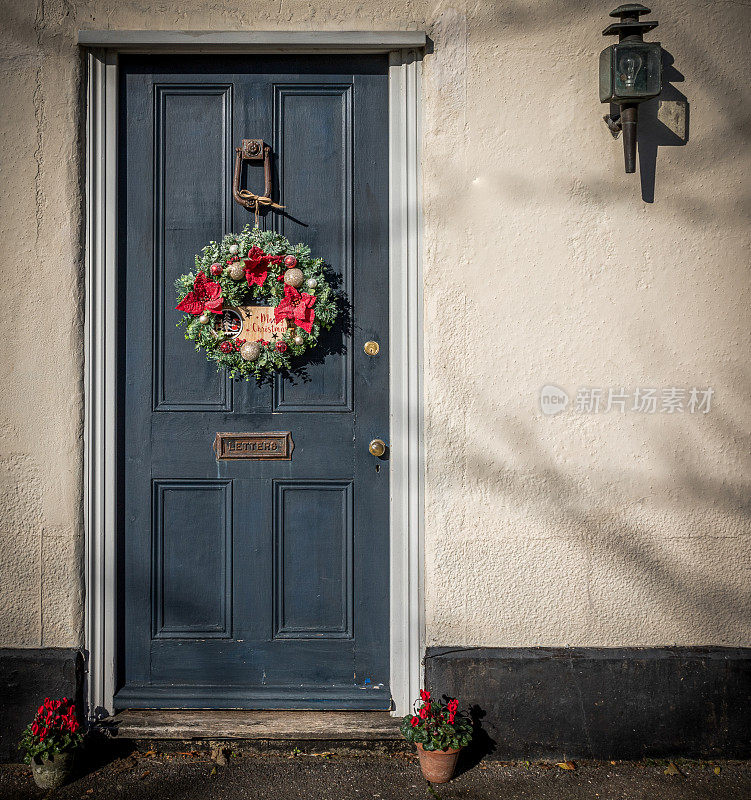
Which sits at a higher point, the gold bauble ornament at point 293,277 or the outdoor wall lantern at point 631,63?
the outdoor wall lantern at point 631,63

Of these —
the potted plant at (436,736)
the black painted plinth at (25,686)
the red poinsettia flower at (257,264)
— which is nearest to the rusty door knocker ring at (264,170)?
the red poinsettia flower at (257,264)

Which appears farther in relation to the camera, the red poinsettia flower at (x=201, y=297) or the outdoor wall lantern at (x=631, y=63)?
the red poinsettia flower at (x=201, y=297)

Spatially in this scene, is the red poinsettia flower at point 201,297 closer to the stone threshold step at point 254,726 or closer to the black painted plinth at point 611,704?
the stone threshold step at point 254,726

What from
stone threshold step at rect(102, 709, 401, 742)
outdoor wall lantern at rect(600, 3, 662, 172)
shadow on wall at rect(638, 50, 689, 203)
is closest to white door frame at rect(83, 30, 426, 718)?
stone threshold step at rect(102, 709, 401, 742)

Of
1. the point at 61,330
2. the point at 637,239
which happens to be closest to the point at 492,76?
the point at 637,239

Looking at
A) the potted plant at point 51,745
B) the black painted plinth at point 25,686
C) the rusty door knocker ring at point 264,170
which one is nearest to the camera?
the potted plant at point 51,745

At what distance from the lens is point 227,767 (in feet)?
8.31

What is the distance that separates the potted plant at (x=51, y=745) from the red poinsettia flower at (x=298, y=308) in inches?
74.7

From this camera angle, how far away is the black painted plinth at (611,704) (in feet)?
8.48

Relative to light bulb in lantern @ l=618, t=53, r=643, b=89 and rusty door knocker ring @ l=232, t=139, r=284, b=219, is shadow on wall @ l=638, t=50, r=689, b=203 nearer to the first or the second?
light bulb in lantern @ l=618, t=53, r=643, b=89

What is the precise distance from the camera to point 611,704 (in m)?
2.58

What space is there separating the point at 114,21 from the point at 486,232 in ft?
6.12

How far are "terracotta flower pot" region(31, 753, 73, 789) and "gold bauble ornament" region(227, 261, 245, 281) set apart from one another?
2070 millimetres

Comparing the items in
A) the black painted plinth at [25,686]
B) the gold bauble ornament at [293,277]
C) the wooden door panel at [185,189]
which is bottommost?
the black painted plinth at [25,686]
